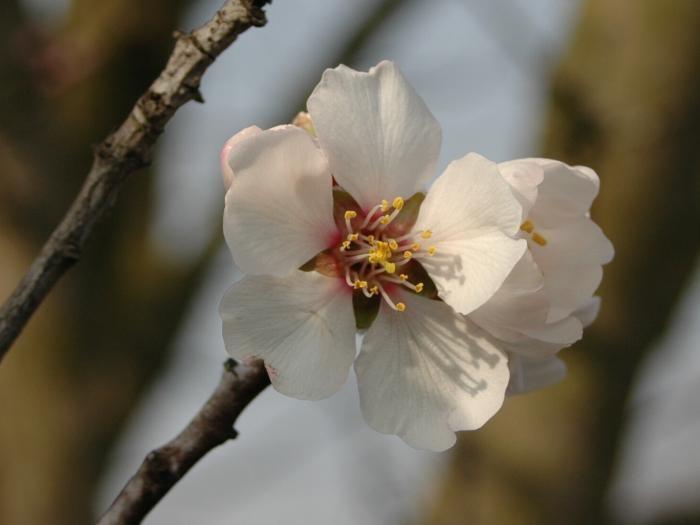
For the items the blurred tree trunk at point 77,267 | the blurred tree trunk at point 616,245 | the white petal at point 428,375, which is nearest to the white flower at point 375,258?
the white petal at point 428,375

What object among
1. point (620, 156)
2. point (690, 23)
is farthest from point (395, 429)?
point (690, 23)

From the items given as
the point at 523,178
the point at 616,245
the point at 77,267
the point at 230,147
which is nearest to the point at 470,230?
the point at 523,178

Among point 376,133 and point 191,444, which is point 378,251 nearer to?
point 376,133

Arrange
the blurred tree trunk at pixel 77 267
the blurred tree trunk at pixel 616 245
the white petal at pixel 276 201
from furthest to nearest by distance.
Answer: the blurred tree trunk at pixel 77 267 → the blurred tree trunk at pixel 616 245 → the white petal at pixel 276 201

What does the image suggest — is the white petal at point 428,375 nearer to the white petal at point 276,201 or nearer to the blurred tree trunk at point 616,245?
the white petal at point 276,201

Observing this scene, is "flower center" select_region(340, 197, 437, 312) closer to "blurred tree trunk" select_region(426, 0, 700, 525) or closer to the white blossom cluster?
the white blossom cluster

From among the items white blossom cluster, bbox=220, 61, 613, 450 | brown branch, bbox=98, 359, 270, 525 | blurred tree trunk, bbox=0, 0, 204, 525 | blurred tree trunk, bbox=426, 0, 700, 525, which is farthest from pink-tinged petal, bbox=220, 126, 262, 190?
blurred tree trunk, bbox=0, 0, 204, 525

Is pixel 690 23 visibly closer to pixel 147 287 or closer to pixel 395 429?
pixel 147 287

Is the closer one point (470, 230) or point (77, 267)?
point (470, 230)
